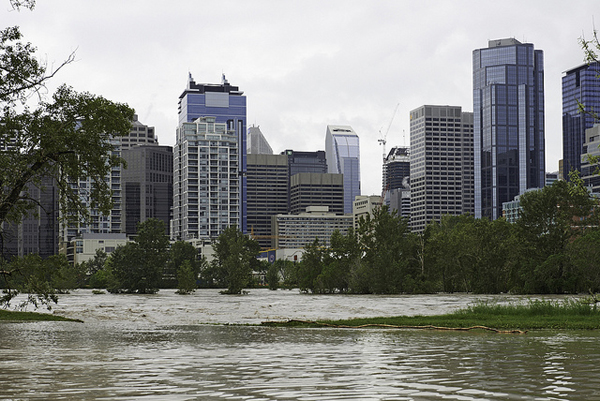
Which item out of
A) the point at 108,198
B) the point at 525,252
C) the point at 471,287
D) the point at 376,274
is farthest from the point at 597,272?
the point at 108,198

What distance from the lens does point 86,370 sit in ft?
49.5

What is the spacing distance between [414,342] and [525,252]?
86.9m

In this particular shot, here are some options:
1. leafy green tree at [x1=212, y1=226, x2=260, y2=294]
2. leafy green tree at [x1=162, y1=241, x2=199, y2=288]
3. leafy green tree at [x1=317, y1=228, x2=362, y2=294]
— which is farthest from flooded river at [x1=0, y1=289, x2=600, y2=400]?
leafy green tree at [x1=162, y1=241, x2=199, y2=288]

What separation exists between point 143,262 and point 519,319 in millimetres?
109676

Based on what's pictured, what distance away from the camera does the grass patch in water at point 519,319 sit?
30.8 m

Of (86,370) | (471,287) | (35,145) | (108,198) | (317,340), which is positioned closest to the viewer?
(86,370)

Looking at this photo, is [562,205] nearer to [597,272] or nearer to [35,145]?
[597,272]

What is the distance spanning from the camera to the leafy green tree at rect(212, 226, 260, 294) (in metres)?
141

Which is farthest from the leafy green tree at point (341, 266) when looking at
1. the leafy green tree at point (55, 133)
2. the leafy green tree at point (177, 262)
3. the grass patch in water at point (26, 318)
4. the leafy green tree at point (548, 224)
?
the leafy green tree at point (55, 133)

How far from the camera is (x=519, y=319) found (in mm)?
35344

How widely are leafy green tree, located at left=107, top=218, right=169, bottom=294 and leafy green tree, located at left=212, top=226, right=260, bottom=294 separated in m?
13.4

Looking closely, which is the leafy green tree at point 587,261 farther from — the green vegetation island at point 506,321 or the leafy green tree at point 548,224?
the green vegetation island at point 506,321

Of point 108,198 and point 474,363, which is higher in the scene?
point 108,198

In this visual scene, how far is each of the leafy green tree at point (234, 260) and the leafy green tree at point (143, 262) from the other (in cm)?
1339
